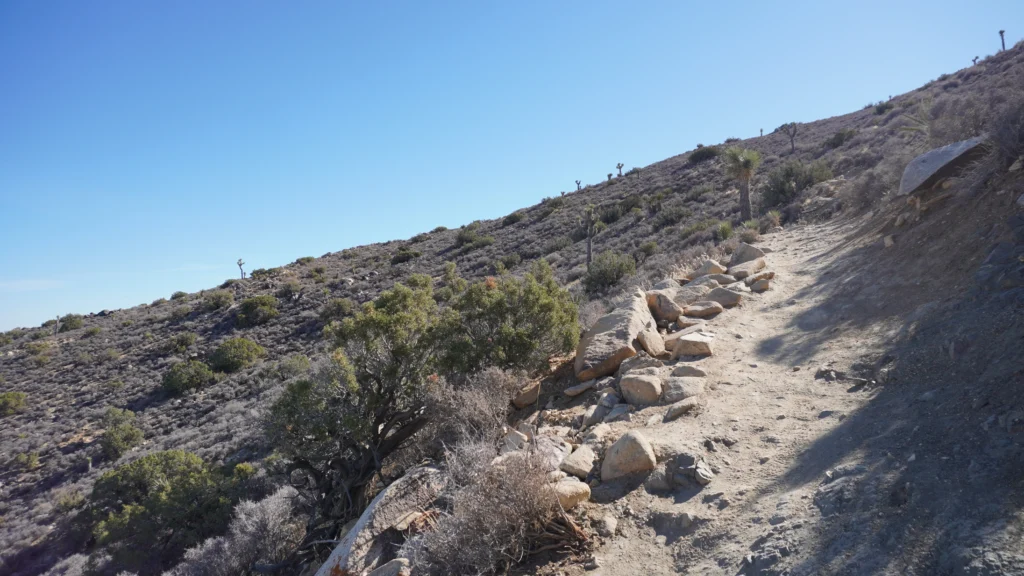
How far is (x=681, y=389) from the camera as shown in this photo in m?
6.05

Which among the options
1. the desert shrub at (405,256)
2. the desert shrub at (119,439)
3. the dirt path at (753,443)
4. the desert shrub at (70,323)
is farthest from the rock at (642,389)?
the desert shrub at (70,323)

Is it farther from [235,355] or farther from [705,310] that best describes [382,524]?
[235,355]

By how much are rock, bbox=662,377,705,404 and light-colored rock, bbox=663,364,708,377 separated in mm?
155

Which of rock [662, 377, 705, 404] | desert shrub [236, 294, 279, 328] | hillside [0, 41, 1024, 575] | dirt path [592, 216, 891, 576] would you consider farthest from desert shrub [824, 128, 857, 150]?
desert shrub [236, 294, 279, 328]

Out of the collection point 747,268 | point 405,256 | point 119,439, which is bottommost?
point 119,439

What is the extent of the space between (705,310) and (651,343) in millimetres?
1846

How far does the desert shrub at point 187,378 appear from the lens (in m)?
23.3

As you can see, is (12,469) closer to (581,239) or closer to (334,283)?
(334,283)

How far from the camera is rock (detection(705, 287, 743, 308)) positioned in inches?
354

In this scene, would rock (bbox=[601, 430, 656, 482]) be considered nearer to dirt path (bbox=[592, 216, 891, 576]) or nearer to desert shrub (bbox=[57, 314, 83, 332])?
dirt path (bbox=[592, 216, 891, 576])

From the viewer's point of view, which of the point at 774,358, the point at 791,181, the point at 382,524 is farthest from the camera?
the point at 791,181

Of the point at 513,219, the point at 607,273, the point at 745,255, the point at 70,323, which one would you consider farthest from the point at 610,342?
the point at 70,323

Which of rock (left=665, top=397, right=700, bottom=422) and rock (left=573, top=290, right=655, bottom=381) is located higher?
rock (left=573, top=290, right=655, bottom=381)

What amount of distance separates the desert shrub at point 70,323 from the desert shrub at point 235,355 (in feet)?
67.7
